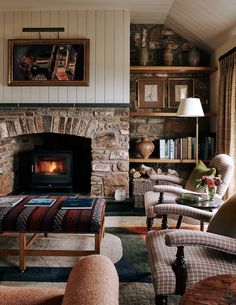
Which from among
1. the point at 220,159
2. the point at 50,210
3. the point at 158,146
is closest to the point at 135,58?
the point at 158,146

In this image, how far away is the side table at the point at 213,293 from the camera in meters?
1.15

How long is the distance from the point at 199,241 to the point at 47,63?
3.47 metres

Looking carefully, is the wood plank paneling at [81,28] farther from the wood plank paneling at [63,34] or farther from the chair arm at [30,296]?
the chair arm at [30,296]

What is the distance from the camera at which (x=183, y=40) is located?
489 centimetres

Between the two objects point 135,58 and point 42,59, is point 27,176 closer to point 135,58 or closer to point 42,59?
point 42,59

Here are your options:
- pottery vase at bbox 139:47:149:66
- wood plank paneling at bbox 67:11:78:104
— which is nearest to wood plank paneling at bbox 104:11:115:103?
wood plank paneling at bbox 67:11:78:104

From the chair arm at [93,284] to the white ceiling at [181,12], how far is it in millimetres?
3381

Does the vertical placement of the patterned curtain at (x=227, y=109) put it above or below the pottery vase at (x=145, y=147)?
above

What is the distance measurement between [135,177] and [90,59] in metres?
1.78

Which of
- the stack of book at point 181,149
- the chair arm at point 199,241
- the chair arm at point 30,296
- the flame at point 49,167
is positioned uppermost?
the stack of book at point 181,149

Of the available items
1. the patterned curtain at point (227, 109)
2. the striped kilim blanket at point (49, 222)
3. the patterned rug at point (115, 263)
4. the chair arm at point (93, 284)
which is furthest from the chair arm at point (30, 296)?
the patterned curtain at point (227, 109)

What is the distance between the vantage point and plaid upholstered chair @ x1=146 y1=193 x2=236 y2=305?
1592 millimetres

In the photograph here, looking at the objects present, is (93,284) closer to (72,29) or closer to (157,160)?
(157,160)

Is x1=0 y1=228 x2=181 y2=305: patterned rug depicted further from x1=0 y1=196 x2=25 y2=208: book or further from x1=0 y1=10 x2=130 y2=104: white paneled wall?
x1=0 y1=10 x2=130 y2=104: white paneled wall
